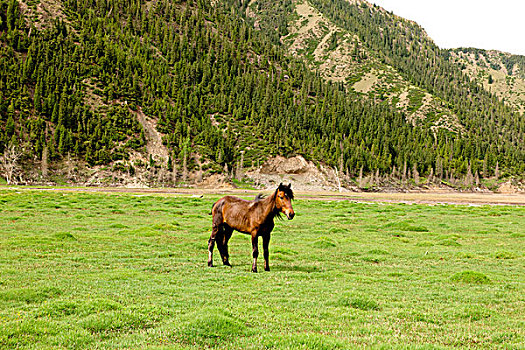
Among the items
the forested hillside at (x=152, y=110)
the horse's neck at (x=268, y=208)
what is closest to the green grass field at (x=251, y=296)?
the horse's neck at (x=268, y=208)

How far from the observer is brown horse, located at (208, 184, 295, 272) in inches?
566

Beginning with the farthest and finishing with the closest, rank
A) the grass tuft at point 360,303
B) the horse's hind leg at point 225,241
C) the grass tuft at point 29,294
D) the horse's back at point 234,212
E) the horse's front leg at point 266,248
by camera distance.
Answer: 1. the horse's hind leg at point 225,241
2. the horse's back at point 234,212
3. the horse's front leg at point 266,248
4. the grass tuft at point 360,303
5. the grass tuft at point 29,294

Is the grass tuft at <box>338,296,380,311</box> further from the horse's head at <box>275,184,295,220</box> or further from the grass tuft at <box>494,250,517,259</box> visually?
the grass tuft at <box>494,250,517,259</box>

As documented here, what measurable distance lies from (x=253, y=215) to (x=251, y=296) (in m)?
3.72

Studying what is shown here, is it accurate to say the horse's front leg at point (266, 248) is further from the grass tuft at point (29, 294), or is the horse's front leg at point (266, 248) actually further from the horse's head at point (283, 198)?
the grass tuft at point (29, 294)

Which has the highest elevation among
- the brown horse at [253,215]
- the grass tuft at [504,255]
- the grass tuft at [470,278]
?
the brown horse at [253,215]

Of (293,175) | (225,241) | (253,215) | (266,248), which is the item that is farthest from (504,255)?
(293,175)

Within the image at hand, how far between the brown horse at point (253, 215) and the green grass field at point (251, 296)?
1.27m

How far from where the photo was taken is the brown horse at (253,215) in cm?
1438

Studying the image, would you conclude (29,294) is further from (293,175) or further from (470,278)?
(293,175)

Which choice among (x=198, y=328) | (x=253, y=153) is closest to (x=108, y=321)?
(x=198, y=328)

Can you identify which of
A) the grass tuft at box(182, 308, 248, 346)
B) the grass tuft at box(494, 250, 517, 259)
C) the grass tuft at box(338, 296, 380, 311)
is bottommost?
the grass tuft at box(494, 250, 517, 259)

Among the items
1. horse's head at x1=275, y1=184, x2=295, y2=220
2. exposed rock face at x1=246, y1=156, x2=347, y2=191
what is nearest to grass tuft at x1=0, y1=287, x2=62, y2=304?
horse's head at x1=275, y1=184, x2=295, y2=220

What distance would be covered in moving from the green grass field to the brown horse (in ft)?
4.16
